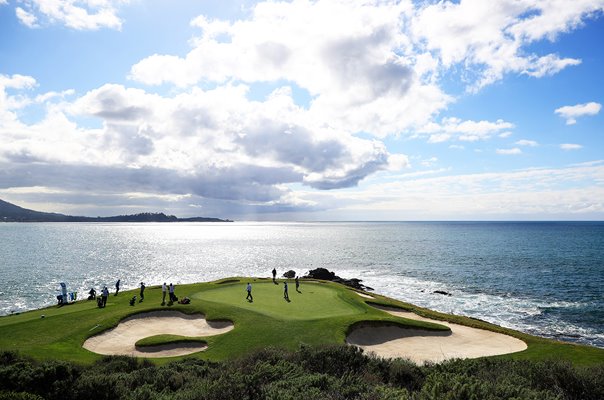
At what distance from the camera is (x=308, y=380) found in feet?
39.3

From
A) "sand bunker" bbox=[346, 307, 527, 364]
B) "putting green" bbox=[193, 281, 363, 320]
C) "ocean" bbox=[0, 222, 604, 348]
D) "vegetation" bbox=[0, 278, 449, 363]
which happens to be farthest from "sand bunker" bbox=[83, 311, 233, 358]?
"ocean" bbox=[0, 222, 604, 348]

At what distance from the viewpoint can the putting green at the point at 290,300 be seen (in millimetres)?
28698

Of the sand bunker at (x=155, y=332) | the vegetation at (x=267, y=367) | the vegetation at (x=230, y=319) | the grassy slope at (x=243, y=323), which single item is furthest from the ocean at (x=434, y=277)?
the sand bunker at (x=155, y=332)

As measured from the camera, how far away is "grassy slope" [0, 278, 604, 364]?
22000 mm

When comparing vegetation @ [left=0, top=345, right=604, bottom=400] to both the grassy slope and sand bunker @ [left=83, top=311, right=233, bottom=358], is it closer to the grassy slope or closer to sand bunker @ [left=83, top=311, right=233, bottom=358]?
the grassy slope

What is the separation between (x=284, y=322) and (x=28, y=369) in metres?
15.4

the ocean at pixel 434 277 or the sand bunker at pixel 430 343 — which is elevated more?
the sand bunker at pixel 430 343

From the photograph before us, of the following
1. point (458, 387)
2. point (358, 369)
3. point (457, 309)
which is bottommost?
point (457, 309)

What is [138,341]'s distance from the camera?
79.3 feet

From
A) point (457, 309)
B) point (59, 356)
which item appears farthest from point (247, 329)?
point (457, 309)

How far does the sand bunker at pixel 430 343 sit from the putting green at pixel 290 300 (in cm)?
292

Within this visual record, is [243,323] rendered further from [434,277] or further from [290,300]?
[434,277]

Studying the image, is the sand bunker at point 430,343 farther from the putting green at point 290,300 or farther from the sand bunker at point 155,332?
the sand bunker at point 155,332

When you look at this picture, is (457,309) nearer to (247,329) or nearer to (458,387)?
(247,329)
